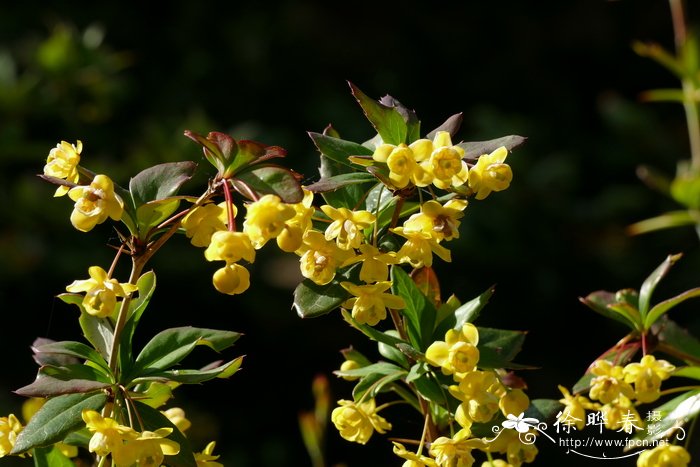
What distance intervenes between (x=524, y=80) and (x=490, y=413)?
2.85 m

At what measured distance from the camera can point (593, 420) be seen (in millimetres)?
842

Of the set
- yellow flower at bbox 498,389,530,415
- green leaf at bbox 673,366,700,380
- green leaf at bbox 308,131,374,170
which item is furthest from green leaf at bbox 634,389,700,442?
green leaf at bbox 308,131,374,170

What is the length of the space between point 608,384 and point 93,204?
0.45 metres

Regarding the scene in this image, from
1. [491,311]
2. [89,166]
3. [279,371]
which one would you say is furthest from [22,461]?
[491,311]

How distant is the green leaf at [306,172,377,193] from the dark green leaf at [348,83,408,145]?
0.11 feet

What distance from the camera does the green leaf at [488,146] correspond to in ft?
2.30

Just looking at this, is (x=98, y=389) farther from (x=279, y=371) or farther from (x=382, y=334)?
(x=279, y=371)

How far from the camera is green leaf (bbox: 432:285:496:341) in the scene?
30.1 inches

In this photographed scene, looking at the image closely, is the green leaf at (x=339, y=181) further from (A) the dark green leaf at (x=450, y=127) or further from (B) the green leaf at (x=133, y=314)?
(B) the green leaf at (x=133, y=314)

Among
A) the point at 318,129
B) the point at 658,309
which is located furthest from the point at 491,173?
the point at 318,129

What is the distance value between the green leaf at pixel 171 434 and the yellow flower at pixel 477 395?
22 cm

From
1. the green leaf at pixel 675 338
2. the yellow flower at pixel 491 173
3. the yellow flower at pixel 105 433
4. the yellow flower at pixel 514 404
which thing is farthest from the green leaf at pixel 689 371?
the yellow flower at pixel 105 433

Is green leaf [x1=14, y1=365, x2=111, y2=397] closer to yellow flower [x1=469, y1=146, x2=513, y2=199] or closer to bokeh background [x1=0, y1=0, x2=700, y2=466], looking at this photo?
yellow flower [x1=469, y1=146, x2=513, y2=199]

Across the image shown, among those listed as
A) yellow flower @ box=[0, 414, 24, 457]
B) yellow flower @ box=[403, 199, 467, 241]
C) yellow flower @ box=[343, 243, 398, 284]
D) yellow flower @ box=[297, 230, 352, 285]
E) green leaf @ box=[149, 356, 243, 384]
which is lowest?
yellow flower @ box=[0, 414, 24, 457]
